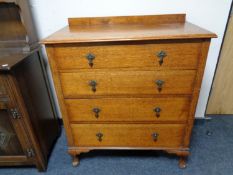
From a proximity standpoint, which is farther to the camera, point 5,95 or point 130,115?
point 130,115

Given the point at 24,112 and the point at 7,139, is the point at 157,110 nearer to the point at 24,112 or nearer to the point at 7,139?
the point at 24,112

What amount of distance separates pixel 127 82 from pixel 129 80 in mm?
18

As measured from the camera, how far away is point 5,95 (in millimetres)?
1142

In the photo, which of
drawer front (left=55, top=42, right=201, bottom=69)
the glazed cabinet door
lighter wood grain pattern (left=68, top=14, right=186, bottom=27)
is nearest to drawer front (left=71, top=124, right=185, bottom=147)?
the glazed cabinet door

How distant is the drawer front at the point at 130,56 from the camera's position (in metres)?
1.03

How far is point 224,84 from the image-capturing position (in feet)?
5.94

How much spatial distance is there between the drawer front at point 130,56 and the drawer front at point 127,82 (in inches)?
2.0

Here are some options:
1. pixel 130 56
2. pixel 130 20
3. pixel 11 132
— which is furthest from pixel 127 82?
pixel 11 132

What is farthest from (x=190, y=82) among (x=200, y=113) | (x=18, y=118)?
(x=18, y=118)

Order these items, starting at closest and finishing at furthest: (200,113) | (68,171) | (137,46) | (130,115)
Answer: (137,46) < (130,115) < (68,171) < (200,113)

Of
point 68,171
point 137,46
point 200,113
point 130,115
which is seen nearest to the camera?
point 137,46

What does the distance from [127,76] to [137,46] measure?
0.19 meters

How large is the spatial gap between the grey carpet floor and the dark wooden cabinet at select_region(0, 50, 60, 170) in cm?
13

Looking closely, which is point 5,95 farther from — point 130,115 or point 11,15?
point 130,115
